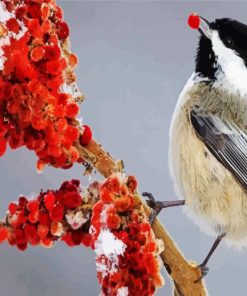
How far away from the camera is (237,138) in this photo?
97 cm

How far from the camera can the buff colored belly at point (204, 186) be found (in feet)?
3.11

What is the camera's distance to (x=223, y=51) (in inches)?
38.9

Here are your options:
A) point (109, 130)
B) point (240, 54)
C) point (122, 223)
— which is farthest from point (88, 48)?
point (122, 223)

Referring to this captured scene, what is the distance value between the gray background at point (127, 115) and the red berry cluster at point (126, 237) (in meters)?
0.15

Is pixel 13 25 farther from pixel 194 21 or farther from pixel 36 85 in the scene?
pixel 194 21

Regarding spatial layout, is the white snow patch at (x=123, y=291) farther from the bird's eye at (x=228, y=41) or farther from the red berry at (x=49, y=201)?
the bird's eye at (x=228, y=41)

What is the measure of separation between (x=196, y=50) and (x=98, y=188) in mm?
381

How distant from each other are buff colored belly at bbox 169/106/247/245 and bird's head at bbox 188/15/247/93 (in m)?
0.10

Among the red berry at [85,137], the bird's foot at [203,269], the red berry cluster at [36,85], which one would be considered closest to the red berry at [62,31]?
the red berry cluster at [36,85]

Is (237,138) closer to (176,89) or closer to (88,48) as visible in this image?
(176,89)

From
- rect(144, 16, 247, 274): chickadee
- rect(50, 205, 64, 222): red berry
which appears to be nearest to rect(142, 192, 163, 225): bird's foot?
rect(144, 16, 247, 274): chickadee

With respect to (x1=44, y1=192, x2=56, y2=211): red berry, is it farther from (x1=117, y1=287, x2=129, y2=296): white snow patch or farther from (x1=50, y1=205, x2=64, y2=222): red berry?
(x1=117, y1=287, x2=129, y2=296): white snow patch

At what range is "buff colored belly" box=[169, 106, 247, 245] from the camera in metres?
0.95

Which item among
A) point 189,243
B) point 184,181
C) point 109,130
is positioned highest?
point 109,130
